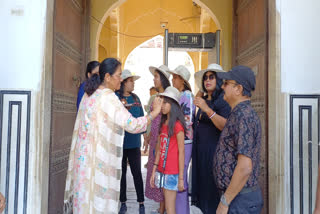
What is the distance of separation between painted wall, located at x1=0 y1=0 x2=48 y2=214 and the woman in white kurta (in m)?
0.53

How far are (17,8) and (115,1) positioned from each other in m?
2.94

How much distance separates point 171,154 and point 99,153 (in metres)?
0.71

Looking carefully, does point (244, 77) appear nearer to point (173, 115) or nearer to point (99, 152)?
point (173, 115)

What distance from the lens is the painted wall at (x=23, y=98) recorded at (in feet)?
8.42

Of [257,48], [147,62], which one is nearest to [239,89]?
[257,48]

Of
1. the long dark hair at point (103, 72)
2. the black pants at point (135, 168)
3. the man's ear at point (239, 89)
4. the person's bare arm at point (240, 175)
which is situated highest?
the long dark hair at point (103, 72)

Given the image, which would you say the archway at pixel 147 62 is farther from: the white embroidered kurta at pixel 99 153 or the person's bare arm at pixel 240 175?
the person's bare arm at pixel 240 175

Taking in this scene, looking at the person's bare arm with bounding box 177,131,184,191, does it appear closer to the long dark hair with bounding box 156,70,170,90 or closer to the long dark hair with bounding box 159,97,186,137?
the long dark hair with bounding box 159,97,186,137

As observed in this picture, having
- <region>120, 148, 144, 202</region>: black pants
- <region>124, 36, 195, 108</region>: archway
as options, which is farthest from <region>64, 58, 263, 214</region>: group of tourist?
<region>124, 36, 195, 108</region>: archway

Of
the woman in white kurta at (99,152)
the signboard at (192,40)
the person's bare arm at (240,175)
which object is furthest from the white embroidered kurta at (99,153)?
the signboard at (192,40)

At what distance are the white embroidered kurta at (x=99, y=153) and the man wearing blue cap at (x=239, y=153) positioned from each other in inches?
27.7

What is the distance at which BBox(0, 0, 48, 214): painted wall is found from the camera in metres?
2.57

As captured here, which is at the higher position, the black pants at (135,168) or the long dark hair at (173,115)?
the long dark hair at (173,115)

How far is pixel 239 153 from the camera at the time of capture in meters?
1.61
